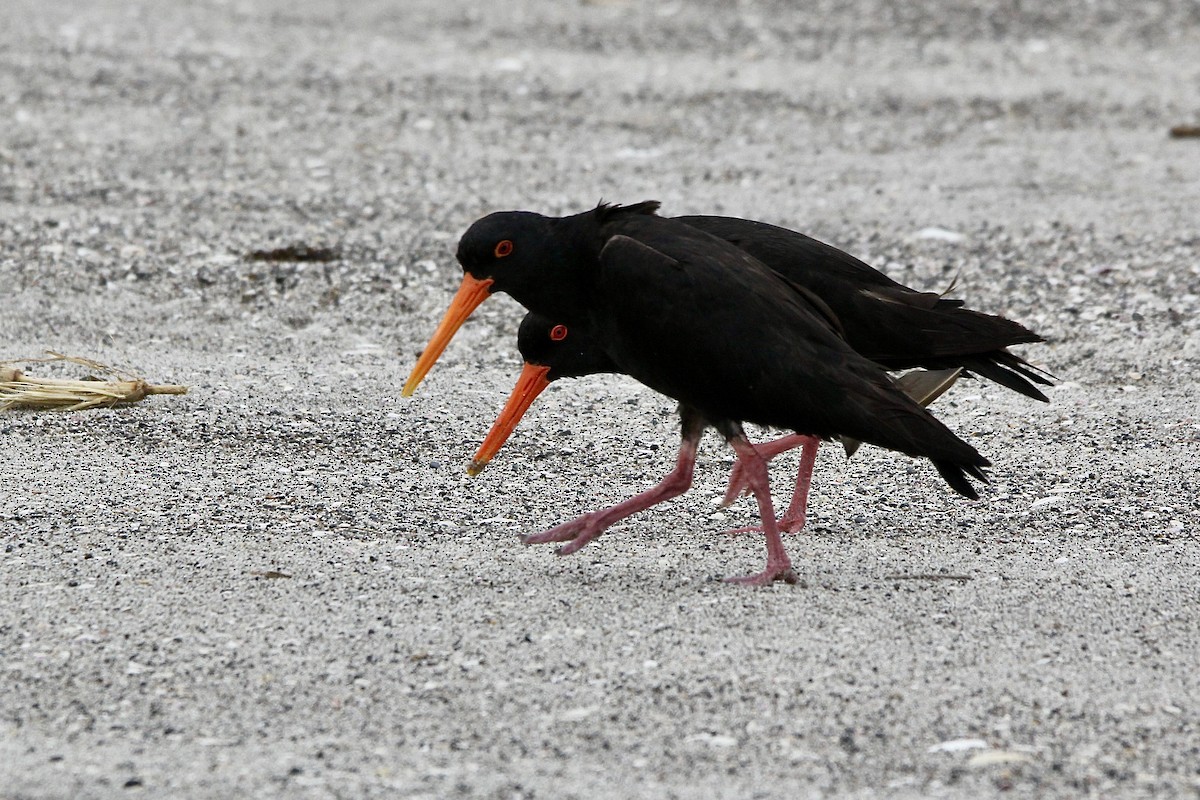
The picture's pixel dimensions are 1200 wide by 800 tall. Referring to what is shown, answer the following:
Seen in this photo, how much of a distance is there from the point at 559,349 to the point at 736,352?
998 mm

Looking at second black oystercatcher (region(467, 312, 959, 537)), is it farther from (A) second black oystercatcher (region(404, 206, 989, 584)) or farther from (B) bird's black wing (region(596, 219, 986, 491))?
(B) bird's black wing (region(596, 219, 986, 491))

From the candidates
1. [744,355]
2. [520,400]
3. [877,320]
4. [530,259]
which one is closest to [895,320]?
[877,320]

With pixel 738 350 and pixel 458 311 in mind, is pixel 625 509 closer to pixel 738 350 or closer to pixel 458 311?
pixel 738 350

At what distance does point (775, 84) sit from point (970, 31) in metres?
2.25

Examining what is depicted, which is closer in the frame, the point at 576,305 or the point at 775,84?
the point at 576,305

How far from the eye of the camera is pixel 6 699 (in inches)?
156

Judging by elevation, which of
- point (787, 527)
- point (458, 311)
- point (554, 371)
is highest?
point (458, 311)

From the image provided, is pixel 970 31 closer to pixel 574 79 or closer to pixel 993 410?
pixel 574 79

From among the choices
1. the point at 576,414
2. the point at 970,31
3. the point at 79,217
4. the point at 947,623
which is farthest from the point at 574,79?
the point at 947,623

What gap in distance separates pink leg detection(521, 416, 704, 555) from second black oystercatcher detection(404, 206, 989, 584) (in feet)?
0.04

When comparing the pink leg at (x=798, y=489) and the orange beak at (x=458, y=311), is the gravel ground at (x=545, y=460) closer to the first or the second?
the pink leg at (x=798, y=489)

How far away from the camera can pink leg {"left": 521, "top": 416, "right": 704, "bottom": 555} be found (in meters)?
5.02

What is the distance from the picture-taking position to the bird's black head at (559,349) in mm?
5539

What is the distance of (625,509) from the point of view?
16.6 ft
